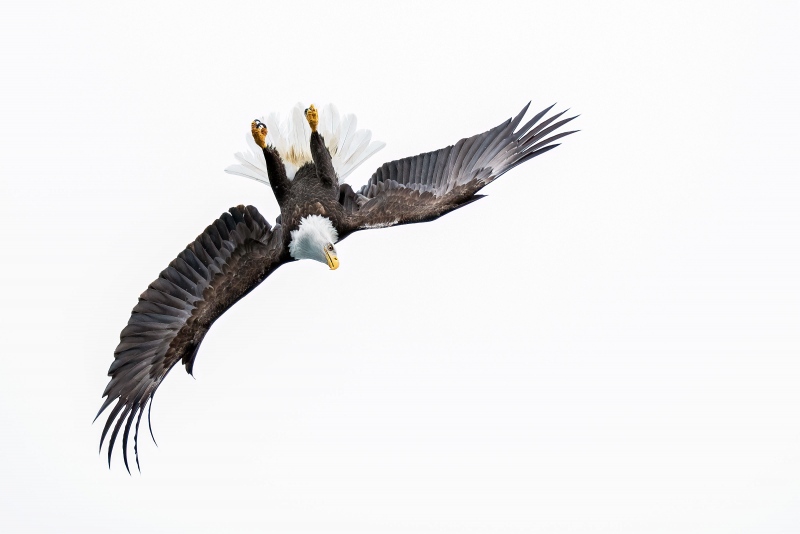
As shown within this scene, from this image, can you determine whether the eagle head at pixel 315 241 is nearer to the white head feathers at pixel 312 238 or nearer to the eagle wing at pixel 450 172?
the white head feathers at pixel 312 238

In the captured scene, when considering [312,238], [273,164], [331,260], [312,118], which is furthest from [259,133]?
[331,260]

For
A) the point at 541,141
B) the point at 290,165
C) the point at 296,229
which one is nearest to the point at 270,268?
the point at 296,229

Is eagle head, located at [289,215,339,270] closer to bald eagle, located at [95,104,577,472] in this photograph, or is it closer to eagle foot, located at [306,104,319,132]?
bald eagle, located at [95,104,577,472]

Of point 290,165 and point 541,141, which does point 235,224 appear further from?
point 541,141

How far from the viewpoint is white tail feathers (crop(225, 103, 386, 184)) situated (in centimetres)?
1265

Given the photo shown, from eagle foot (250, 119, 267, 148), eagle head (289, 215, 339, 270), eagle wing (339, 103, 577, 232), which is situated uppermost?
eagle foot (250, 119, 267, 148)

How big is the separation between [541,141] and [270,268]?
106 inches

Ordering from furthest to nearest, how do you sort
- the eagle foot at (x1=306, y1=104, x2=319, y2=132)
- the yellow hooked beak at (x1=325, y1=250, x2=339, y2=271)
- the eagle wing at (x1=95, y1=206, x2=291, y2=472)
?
1. the eagle foot at (x1=306, y1=104, x2=319, y2=132)
2. the yellow hooked beak at (x1=325, y1=250, x2=339, y2=271)
3. the eagle wing at (x1=95, y1=206, x2=291, y2=472)

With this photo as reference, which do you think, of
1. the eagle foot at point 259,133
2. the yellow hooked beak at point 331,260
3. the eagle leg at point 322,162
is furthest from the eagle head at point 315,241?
the eagle foot at point 259,133

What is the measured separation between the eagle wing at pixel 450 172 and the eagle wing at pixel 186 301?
93 centimetres

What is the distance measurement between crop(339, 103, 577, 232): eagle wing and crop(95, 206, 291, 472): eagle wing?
932 millimetres

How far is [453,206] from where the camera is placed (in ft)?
40.5

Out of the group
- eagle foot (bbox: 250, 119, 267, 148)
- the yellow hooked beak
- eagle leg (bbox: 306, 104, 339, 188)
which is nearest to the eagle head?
the yellow hooked beak

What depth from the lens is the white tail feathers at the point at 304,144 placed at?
1265cm
